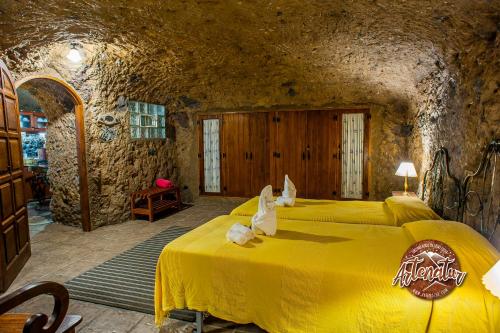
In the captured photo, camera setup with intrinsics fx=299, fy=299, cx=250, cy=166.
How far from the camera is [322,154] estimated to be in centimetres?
582

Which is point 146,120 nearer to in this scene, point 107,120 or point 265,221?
point 107,120

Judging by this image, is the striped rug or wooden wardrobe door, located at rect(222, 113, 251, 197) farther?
wooden wardrobe door, located at rect(222, 113, 251, 197)

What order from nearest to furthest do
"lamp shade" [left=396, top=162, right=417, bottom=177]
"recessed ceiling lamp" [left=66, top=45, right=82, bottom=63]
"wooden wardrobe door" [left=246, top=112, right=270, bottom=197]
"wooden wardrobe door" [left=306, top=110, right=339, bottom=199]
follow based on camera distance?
"recessed ceiling lamp" [left=66, top=45, right=82, bottom=63] → "lamp shade" [left=396, top=162, right=417, bottom=177] → "wooden wardrobe door" [left=306, top=110, right=339, bottom=199] → "wooden wardrobe door" [left=246, top=112, right=270, bottom=197]

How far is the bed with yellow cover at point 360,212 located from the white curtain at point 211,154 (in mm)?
2963

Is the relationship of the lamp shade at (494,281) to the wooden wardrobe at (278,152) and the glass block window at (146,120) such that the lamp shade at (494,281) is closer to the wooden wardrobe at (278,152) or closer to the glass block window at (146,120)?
the wooden wardrobe at (278,152)

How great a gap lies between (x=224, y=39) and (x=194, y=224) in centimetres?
284

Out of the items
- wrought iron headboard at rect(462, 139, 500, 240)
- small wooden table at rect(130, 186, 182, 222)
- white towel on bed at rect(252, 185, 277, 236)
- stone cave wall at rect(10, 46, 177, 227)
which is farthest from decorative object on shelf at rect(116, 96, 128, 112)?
wrought iron headboard at rect(462, 139, 500, 240)

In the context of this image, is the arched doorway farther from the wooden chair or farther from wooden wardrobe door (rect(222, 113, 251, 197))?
the wooden chair

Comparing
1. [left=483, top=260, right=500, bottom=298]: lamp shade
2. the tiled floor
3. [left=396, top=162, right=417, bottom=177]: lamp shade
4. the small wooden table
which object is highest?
[left=396, top=162, right=417, bottom=177]: lamp shade

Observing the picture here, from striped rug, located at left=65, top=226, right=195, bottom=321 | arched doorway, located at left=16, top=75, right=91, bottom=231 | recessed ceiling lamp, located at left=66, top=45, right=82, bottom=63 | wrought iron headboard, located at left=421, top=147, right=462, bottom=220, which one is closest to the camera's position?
striped rug, located at left=65, top=226, right=195, bottom=321

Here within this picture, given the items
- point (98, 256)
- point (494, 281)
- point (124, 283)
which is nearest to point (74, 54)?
point (98, 256)

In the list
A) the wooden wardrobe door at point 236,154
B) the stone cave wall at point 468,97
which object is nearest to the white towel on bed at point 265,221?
the stone cave wall at point 468,97

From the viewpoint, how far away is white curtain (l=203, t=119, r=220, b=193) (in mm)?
6383

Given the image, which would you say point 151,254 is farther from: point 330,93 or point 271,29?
point 330,93
